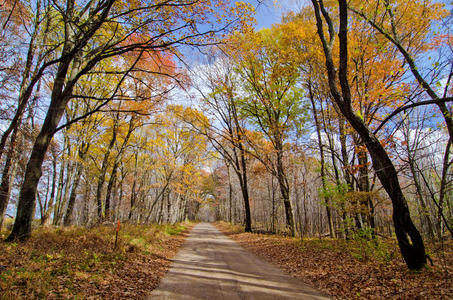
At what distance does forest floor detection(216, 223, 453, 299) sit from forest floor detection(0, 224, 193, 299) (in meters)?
4.18

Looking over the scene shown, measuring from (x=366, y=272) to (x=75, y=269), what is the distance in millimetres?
7009

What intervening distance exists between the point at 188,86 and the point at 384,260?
26.8 feet

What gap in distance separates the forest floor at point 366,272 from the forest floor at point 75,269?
4.18 metres

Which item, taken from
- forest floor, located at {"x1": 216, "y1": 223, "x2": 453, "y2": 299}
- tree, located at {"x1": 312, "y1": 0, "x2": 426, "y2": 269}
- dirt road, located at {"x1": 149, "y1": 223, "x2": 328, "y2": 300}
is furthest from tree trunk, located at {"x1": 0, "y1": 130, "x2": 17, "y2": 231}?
tree, located at {"x1": 312, "y1": 0, "x2": 426, "y2": 269}

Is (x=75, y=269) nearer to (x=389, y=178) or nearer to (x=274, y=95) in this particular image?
(x=389, y=178)

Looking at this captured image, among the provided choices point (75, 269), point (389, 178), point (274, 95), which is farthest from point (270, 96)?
point (75, 269)

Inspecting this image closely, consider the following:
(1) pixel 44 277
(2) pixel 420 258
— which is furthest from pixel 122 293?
(2) pixel 420 258

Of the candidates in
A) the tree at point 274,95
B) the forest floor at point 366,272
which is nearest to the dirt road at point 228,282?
the forest floor at point 366,272

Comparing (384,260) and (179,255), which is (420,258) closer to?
(384,260)

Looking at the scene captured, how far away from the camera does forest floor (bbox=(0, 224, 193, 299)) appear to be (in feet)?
11.3

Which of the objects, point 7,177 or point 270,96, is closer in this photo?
point 7,177

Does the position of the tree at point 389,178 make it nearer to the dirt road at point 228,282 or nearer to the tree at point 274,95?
the dirt road at point 228,282

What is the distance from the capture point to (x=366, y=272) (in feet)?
17.2

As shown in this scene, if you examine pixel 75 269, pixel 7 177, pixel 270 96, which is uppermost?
pixel 270 96
